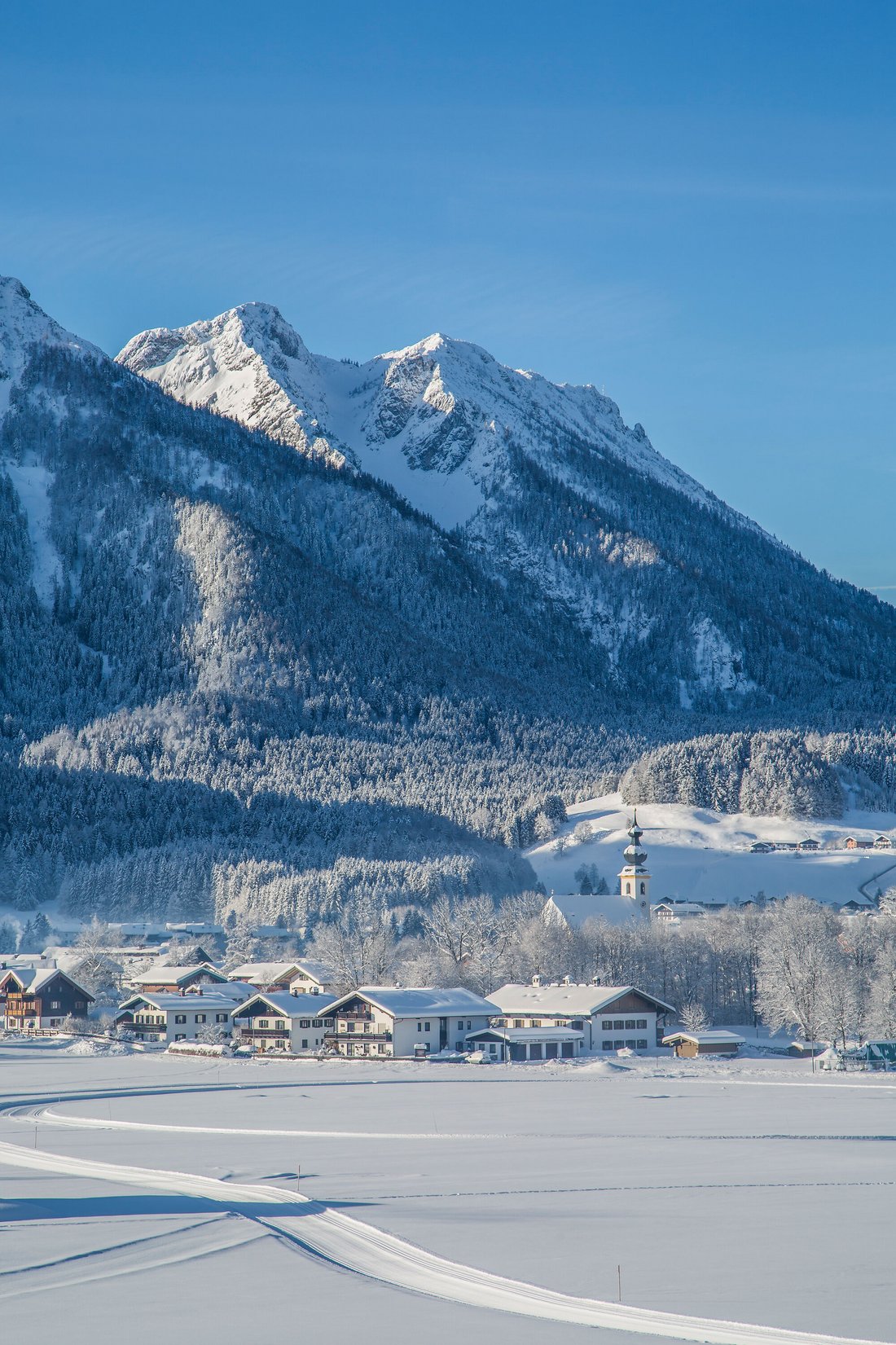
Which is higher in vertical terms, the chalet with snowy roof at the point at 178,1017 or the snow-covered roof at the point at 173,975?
the snow-covered roof at the point at 173,975

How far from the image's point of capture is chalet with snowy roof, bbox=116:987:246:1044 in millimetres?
114312

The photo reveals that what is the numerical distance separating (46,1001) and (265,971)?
2212 cm

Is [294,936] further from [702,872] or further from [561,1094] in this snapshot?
[561,1094]

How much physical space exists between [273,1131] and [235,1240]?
21.7m

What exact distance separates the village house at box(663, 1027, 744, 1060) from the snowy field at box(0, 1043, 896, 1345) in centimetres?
2990

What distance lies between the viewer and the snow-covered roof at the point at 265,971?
13312 cm

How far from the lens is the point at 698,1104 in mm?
66625

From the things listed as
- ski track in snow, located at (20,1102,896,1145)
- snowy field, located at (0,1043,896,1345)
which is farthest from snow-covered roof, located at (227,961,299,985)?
ski track in snow, located at (20,1102,896,1145)

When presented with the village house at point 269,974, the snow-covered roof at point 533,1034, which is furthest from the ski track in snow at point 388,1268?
the village house at point 269,974

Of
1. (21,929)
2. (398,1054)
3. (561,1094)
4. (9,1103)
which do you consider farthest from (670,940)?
(21,929)

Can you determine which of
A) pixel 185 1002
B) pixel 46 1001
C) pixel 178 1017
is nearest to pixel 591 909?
pixel 185 1002

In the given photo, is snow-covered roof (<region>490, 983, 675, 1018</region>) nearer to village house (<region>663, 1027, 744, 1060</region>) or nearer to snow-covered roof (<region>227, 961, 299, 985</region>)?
village house (<region>663, 1027, 744, 1060</region>)

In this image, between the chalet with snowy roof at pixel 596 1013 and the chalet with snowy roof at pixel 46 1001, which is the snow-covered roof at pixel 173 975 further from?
the chalet with snowy roof at pixel 596 1013

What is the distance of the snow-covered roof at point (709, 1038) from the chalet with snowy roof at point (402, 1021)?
11.7 meters
